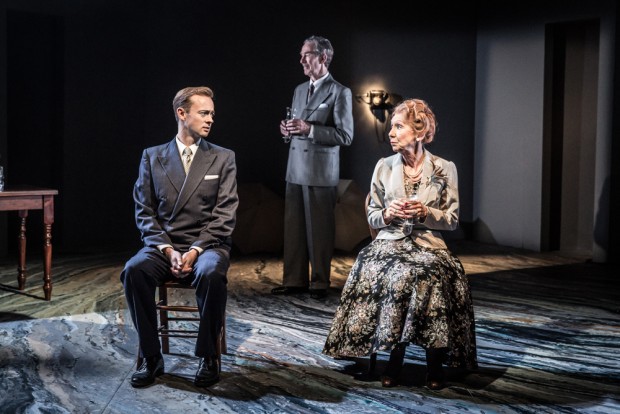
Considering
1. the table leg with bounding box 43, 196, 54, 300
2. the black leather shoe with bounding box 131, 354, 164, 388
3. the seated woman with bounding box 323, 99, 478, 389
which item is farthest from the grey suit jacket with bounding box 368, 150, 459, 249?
the table leg with bounding box 43, 196, 54, 300

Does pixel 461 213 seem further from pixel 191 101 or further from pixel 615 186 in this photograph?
pixel 191 101

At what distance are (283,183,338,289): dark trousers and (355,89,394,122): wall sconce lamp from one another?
135 inches

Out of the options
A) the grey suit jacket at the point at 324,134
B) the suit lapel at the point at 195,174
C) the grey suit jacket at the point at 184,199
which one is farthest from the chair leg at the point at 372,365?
the grey suit jacket at the point at 324,134

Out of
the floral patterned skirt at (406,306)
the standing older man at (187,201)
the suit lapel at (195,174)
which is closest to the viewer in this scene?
the floral patterned skirt at (406,306)

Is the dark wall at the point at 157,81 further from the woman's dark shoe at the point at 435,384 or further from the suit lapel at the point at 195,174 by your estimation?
the woman's dark shoe at the point at 435,384

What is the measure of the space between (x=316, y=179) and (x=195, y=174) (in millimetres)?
1856

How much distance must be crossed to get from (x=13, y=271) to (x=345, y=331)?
395 centimetres

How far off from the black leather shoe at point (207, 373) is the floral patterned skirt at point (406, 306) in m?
0.53

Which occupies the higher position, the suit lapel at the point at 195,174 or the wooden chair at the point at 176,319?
the suit lapel at the point at 195,174

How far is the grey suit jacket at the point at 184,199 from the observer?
4043 mm

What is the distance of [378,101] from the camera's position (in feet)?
30.0

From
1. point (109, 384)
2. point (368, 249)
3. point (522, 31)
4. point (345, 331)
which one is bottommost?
point (109, 384)

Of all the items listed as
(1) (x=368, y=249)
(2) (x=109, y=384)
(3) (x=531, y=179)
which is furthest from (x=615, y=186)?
(2) (x=109, y=384)

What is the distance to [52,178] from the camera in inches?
336
